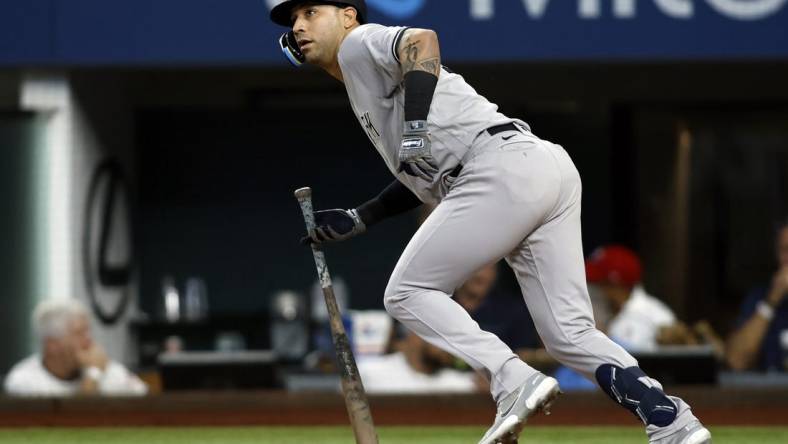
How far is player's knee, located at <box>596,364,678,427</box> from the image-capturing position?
422 cm

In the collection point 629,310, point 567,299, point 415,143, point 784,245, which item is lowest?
point 629,310

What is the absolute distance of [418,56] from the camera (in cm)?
418

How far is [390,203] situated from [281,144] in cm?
627

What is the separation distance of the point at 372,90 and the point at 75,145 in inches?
231

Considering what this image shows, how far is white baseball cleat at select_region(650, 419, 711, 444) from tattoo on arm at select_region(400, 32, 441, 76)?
1152 mm

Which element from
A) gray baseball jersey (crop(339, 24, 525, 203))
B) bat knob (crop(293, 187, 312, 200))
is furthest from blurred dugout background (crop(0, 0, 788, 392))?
gray baseball jersey (crop(339, 24, 525, 203))

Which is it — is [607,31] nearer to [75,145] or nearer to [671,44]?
[671,44]

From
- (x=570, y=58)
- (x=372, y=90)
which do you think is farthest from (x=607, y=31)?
(x=372, y=90)

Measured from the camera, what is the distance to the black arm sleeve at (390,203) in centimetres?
479

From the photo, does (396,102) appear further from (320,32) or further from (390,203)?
(390,203)

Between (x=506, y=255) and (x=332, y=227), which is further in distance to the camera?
(x=332, y=227)

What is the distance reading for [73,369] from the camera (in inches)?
310

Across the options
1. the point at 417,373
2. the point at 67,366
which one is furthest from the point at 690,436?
the point at 67,366

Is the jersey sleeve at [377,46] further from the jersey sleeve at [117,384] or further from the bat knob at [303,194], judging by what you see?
the jersey sleeve at [117,384]
